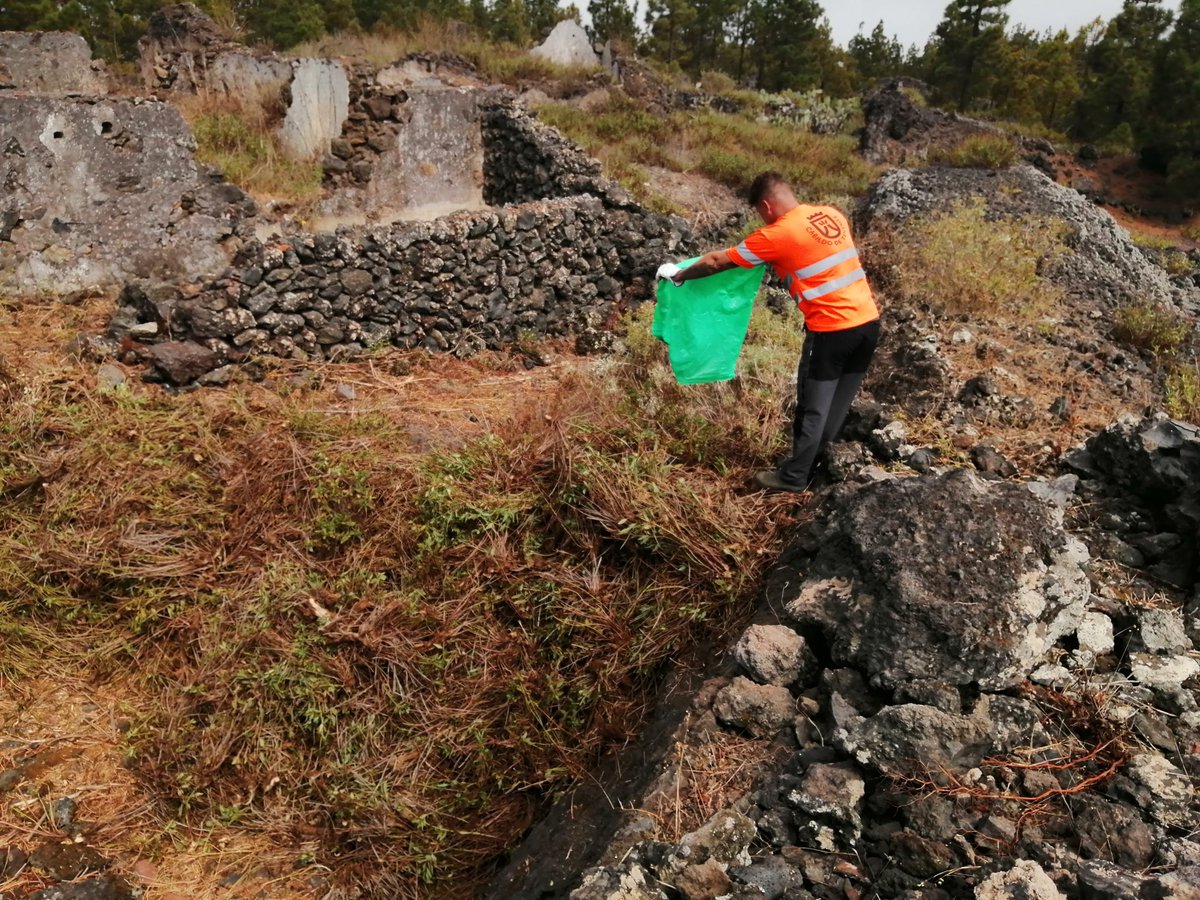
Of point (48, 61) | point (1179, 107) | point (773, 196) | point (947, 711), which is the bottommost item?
point (947, 711)

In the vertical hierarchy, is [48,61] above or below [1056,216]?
above

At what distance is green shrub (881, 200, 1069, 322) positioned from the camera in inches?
272

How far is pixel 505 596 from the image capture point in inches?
154

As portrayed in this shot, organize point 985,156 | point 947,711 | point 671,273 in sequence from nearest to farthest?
point 947,711 → point 671,273 → point 985,156

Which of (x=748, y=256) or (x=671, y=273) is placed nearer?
(x=748, y=256)

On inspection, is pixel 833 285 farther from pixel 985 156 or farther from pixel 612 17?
pixel 612 17

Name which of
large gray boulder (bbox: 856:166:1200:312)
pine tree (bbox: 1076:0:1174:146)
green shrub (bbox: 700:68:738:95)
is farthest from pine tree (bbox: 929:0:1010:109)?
large gray boulder (bbox: 856:166:1200:312)

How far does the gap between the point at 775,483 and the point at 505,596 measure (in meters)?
1.44

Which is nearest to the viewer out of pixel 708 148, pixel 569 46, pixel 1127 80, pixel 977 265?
pixel 977 265

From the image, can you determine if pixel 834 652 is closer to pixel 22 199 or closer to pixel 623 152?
pixel 22 199

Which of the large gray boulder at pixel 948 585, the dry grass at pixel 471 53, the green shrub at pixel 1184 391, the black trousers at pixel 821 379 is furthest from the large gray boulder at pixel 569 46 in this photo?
the large gray boulder at pixel 948 585

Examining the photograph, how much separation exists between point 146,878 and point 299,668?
102 centimetres

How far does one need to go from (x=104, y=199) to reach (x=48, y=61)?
730 cm

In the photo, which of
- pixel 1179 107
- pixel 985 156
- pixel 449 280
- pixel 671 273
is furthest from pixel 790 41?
pixel 671 273
